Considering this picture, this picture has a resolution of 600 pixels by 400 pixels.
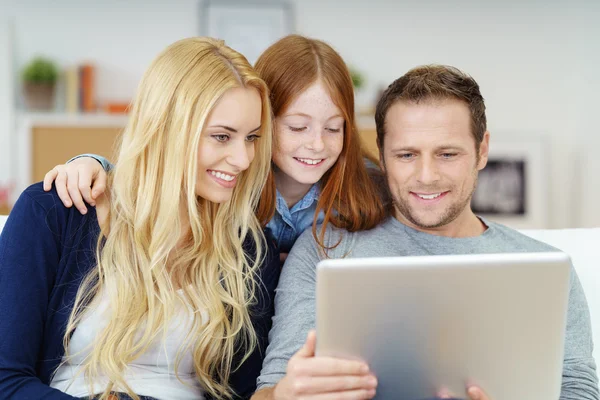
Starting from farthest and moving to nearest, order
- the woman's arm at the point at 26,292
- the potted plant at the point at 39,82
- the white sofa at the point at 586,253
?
the potted plant at the point at 39,82 < the white sofa at the point at 586,253 < the woman's arm at the point at 26,292

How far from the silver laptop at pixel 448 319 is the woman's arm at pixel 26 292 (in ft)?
2.38

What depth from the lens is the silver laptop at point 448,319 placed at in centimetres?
109

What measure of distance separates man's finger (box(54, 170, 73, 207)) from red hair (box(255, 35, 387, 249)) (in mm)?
565

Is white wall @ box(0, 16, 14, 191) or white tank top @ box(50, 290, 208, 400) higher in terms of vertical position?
white wall @ box(0, 16, 14, 191)

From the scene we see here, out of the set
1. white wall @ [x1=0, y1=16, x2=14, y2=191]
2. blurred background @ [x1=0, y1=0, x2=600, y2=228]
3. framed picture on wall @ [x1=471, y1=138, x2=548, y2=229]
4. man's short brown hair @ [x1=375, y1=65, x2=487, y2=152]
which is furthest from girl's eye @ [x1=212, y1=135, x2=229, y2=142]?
framed picture on wall @ [x1=471, y1=138, x2=548, y2=229]

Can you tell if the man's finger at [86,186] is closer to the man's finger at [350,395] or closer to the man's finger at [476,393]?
the man's finger at [350,395]

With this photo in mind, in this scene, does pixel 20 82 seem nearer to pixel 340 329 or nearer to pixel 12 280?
pixel 12 280

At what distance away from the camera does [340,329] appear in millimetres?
1119

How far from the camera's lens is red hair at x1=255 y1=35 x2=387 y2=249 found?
6.30 ft

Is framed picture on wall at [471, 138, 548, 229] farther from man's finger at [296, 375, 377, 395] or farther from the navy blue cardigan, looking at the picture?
man's finger at [296, 375, 377, 395]

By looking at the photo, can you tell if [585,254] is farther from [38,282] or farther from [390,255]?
[38,282]

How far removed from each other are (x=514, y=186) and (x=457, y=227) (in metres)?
3.66

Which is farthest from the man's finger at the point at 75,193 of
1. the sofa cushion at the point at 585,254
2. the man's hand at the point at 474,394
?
the sofa cushion at the point at 585,254

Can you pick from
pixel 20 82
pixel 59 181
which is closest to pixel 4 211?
pixel 20 82
